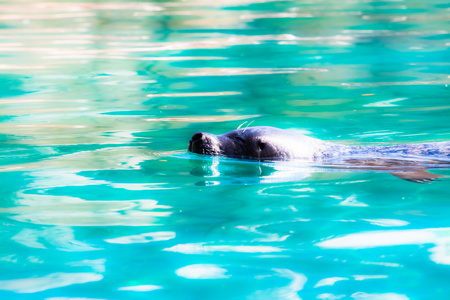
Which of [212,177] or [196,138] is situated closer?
[212,177]

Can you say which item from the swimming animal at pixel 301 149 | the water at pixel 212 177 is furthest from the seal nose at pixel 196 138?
the water at pixel 212 177

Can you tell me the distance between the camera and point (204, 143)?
20.3 ft

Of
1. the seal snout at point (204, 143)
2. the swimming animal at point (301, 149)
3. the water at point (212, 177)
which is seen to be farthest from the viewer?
the seal snout at point (204, 143)

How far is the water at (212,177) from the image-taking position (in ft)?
11.8

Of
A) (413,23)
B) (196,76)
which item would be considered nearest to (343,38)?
(413,23)

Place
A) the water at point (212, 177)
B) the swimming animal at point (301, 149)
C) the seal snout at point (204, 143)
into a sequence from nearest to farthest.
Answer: the water at point (212, 177) → the swimming animal at point (301, 149) → the seal snout at point (204, 143)

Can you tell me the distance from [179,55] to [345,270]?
1010cm

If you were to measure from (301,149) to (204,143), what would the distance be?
85 centimetres

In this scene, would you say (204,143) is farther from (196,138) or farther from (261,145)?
(261,145)

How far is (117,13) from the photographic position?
73.0 ft

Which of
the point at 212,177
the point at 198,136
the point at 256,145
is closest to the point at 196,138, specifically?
the point at 198,136

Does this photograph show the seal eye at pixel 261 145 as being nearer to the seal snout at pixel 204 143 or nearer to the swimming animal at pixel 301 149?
the swimming animal at pixel 301 149

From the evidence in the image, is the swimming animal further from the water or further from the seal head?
the water

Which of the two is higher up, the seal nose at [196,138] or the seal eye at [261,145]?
the seal nose at [196,138]
